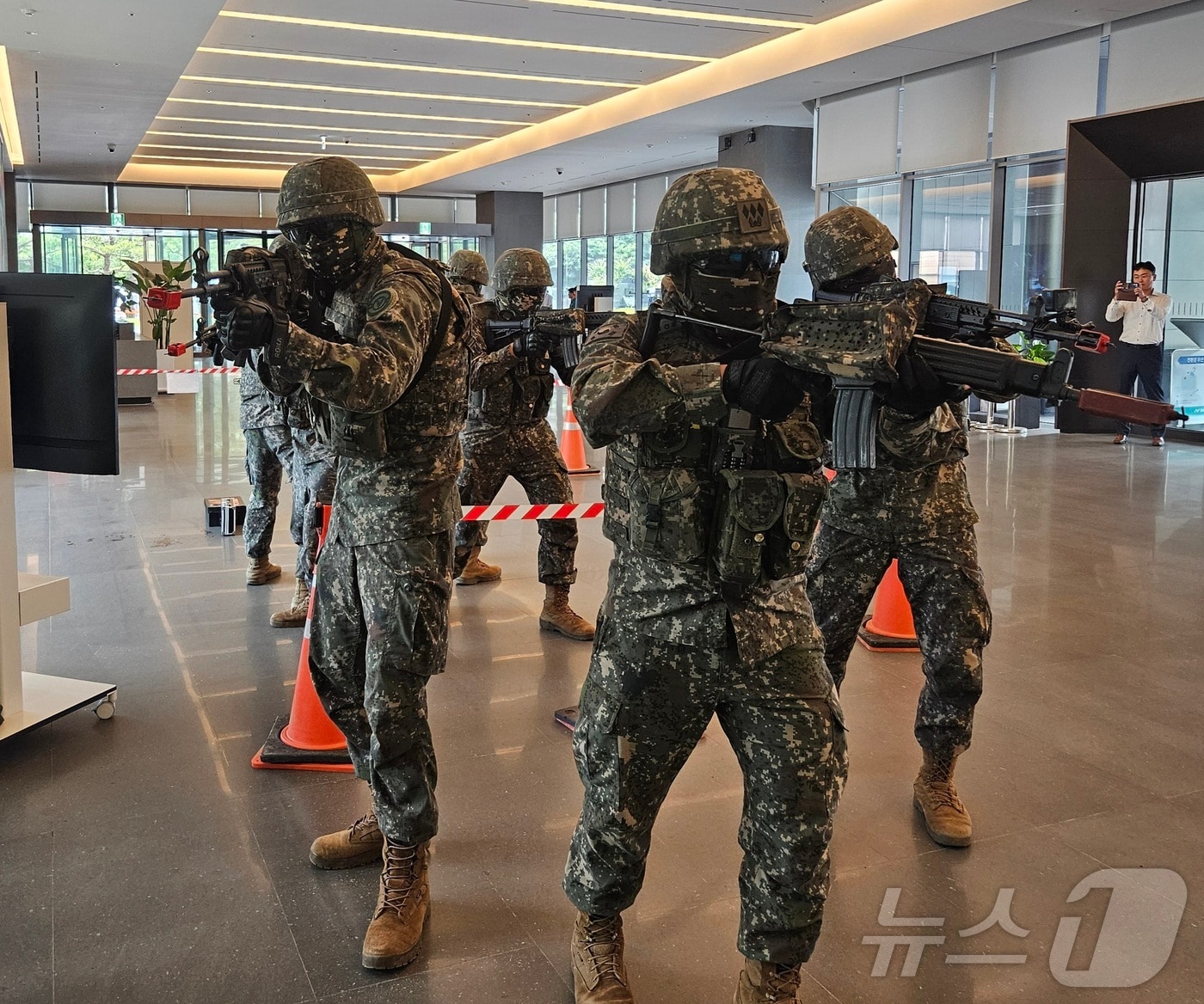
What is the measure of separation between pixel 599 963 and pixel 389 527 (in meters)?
1.16

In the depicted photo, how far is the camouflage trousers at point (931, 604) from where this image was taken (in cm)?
323

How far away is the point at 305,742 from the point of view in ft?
12.6

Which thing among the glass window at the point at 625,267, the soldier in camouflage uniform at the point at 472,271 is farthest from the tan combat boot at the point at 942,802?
the glass window at the point at 625,267

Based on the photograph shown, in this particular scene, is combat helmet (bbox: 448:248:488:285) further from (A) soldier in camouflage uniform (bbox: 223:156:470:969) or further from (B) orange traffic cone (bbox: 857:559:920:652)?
(A) soldier in camouflage uniform (bbox: 223:156:470:969)

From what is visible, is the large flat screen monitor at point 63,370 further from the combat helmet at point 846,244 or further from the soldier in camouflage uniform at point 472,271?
the soldier in camouflage uniform at point 472,271

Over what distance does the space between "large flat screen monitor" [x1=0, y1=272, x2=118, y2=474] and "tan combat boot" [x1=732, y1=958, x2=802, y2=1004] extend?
2.65 m

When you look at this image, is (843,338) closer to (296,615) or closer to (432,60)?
(296,615)

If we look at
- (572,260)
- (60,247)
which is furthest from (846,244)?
(60,247)

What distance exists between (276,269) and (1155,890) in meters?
2.86

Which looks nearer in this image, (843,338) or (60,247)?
(843,338)

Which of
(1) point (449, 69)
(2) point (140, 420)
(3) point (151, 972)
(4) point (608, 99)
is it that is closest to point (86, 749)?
(3) point (151, 972)

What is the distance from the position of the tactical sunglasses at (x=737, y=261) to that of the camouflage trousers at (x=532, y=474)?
3.25m

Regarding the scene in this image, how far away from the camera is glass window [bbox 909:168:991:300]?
14242 mm

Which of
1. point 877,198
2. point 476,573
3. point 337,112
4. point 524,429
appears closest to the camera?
point 524,429
